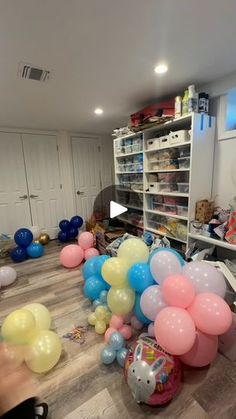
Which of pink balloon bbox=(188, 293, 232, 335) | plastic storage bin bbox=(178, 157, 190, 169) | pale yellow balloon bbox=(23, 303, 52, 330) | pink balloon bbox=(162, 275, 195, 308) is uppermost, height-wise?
plastic storage bin bbox=(178, 157, 190, 169)

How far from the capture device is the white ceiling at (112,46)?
104 cm

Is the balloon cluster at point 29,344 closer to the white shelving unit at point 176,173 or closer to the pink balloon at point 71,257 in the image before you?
the pink balloon at point 71,257

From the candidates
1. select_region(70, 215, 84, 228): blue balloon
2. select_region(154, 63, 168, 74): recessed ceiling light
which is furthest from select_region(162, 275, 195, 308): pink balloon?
select_region(70, 215, 84, 228): blue balloon

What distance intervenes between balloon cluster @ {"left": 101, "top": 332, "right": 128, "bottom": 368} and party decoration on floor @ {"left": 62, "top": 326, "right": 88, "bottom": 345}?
27 centimetres

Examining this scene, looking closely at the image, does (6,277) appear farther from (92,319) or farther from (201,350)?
(201,350)

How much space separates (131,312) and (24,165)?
3166 millimetres

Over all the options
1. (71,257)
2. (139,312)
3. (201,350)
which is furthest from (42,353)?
(71,257)

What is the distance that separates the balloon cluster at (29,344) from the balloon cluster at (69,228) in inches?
98.9

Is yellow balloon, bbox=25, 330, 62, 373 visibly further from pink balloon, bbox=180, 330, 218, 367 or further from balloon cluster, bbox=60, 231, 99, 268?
balloon cluster, bbox=60, 231, 99, 268

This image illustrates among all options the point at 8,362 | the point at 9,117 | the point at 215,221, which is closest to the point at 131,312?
the point at 8,362

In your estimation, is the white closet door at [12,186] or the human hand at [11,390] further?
the white closet door at [12,186]

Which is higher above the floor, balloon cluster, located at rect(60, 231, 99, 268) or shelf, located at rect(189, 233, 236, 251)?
shelf, located at rect(189, 233, 236, 251)

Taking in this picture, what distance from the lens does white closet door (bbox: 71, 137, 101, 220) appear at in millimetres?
4094

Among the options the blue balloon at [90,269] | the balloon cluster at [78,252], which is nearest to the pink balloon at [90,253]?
the balloon cluster at [78,252]
